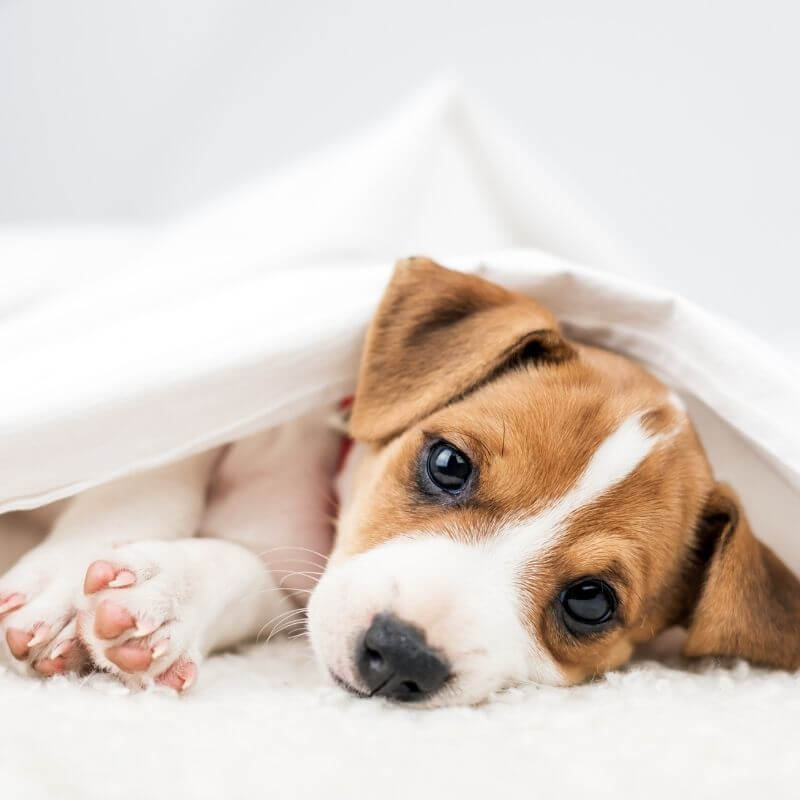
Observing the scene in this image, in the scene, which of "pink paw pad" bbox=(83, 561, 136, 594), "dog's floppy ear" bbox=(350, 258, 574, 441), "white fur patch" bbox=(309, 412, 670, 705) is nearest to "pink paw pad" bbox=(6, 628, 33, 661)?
"pink paw pad" bbox=(83, 561, 136, 594)

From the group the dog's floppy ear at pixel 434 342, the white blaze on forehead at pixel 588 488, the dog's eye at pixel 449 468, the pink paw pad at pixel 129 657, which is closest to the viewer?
Result: the pink paw pad at pixel 129 657

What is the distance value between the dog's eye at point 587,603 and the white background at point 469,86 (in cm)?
228

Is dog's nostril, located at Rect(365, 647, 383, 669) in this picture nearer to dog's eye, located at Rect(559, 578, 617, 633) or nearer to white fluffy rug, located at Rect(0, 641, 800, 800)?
white fluffy rug, located at Rect(0, 641, 800, 800)

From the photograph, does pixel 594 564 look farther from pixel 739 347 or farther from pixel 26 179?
pixel 26 179

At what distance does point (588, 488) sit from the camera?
1.85m

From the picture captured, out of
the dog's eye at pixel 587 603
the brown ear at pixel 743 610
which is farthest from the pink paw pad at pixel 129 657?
the brown ear at pixel 743 610

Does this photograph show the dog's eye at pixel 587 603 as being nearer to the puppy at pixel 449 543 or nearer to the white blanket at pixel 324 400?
the puppy at pixel 449 543

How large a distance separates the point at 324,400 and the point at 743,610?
3.42ft

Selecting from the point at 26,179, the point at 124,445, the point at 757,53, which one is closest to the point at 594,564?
the point at 124,445

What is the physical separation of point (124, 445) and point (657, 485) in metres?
1.12

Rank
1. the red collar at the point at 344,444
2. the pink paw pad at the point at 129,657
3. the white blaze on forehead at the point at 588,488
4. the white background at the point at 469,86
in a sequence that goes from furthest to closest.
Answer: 1. the white background at the point at 469,86
2. the red collar at the point at 344,444
3. the white blaze on forehead at the point at 588,488
4. the pink paw pad at the point at 129,657

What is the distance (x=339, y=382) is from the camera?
7.22 feet

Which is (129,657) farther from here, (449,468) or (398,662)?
(449,468)

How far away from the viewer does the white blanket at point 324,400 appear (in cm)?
129
